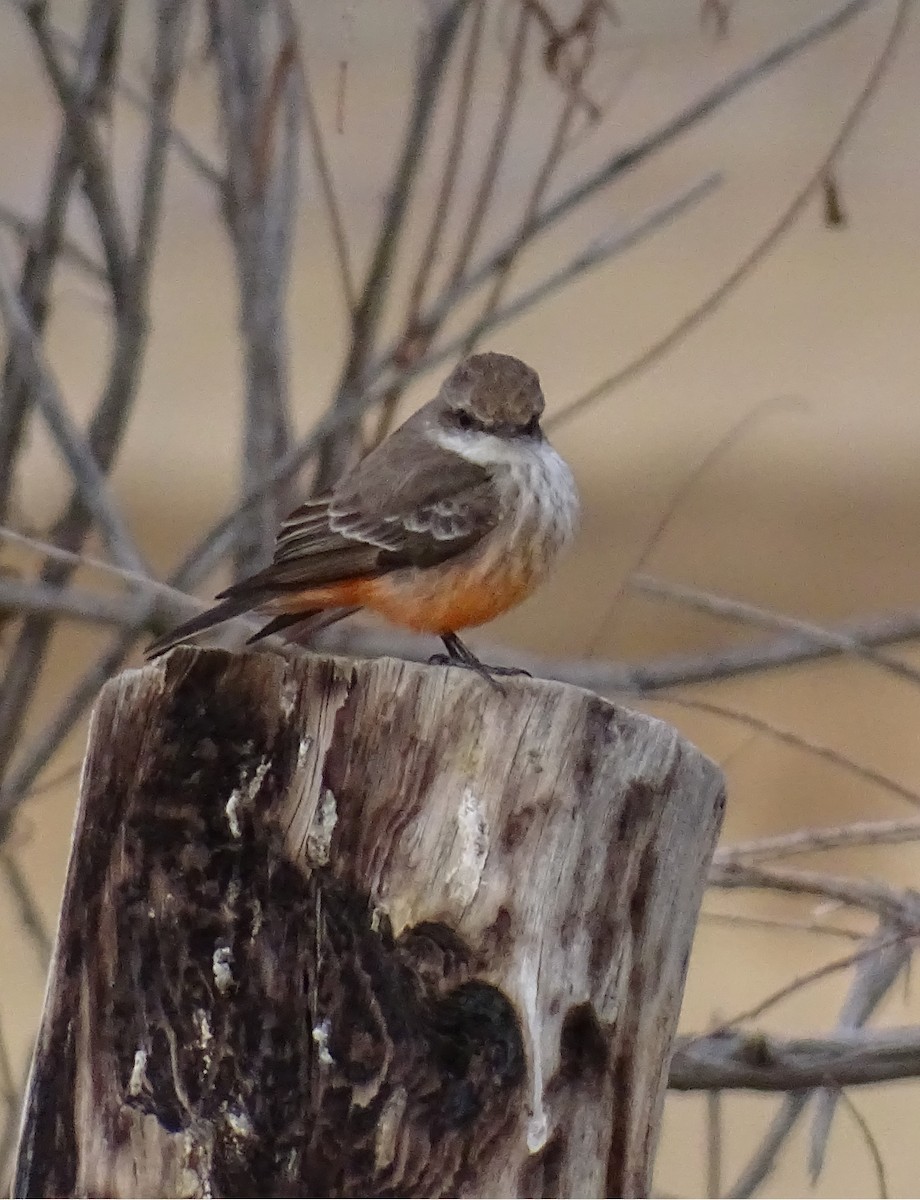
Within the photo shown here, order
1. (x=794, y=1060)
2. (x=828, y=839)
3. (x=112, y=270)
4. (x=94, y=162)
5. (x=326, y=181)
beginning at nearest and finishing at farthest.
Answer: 1. (x=794, y=1060)
2. (x=828, y=839)
3. (x=326, y=181)
4. (x=94, y=162)
5. (x=112, y=270)

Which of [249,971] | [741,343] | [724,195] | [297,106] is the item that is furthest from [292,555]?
[724,195]

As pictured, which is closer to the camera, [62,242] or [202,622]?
[202,622]

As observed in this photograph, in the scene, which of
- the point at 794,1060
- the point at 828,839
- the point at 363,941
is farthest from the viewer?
the point at 828,839

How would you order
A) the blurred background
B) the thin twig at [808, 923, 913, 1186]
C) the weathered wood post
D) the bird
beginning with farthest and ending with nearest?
the blurred background < the bird < the thin twig at [808, 923, 913, 1186] < the weathered wood post

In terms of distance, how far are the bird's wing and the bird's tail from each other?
12 cm

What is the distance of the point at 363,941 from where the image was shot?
74.6 inches

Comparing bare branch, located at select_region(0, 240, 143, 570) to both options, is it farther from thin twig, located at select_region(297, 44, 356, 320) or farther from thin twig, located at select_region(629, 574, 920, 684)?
thin twig, located at select_region(629, 574, 920, 684)

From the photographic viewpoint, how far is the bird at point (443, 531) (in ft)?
9.65

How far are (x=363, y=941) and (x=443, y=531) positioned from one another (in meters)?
1.24

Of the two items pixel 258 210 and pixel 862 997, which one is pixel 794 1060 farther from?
pixel 258 210

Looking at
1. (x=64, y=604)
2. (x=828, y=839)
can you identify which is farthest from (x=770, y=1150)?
(x=64, y=604)

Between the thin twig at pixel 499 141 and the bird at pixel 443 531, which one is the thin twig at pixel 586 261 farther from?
the bird at pixel 443 531

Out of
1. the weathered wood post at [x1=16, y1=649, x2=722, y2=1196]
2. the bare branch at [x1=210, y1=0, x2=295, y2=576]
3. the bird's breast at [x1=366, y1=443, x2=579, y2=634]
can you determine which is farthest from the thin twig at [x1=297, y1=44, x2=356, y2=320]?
the weathered wood post at [x1=16, y1=649, x2=722, y2=1196]

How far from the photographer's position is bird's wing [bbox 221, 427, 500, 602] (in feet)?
9.48
